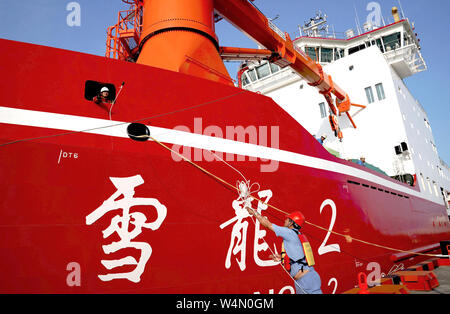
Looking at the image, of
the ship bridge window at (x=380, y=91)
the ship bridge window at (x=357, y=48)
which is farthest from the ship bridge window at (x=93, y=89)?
the ship bridge window at (x=357, y=48)

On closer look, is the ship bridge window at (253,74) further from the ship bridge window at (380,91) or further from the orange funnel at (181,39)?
the orange funnel at (181,39)

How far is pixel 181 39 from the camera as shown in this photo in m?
4.46

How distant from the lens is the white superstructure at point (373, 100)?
35.4 ft

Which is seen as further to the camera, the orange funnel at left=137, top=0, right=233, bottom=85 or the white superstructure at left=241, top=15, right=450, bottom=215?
the white superstructure at left=241, top=15, right=450, bottom=215

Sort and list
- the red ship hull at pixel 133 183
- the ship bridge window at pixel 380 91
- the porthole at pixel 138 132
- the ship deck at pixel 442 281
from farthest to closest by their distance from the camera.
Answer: the ship bridge window at pixel 380 91 < the ship deck at pixel 442 281 < the porthole at pixel 138 132 < the red ship hull at pixel 133 183

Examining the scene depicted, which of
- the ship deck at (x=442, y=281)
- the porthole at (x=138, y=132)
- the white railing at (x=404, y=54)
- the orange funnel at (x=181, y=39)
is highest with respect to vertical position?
the white railing at (x=404, y=54)

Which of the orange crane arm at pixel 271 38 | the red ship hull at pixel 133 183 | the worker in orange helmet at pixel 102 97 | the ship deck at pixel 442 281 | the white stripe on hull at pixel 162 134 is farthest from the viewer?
the orange crane arm at pixel 271 38

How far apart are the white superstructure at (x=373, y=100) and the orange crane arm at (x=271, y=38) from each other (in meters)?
2.14

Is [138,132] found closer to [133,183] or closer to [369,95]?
[133,183]

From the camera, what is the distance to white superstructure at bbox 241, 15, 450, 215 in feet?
35.4

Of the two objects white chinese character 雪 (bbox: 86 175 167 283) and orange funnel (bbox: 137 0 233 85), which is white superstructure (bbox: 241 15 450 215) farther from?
white chinese character 雪 (bbox: 86 175 167 283)

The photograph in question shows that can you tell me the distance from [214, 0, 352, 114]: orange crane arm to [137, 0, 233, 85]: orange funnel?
1258 mm

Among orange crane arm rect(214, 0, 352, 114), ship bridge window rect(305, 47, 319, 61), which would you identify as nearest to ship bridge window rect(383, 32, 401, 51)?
ship bridge window rect(305, 47, 319, 61)
